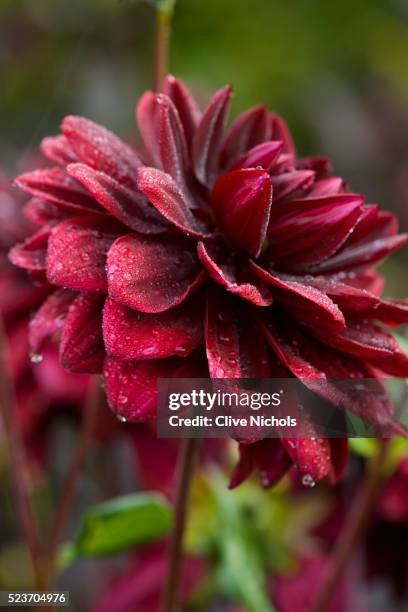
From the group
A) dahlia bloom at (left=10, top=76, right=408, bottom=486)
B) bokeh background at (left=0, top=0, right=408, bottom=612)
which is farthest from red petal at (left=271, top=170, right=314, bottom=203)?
bokeh background at (left=0, top=0, right=408, bottom=612)

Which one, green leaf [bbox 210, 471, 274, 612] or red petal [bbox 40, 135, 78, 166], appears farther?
green leaf [bbox 210, 471, 274, 612]

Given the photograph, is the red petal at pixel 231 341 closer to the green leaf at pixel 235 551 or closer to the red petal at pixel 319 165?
the red petal at pixel 319 165

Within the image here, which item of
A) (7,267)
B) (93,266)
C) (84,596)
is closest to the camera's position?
(93,266)

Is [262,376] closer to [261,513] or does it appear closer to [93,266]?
[93,266]

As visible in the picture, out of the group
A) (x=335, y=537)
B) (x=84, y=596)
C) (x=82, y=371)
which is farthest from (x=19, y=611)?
(x=82, y=371)

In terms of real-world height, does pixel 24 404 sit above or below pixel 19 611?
above

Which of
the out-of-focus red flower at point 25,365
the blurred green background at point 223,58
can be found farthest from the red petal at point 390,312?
the blurred green background at point 223,58

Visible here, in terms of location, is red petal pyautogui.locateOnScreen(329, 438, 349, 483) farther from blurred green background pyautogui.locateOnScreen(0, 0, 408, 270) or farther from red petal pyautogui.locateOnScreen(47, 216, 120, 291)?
blurred green background pyautogui.locateOnScreen(0, 0, 408, 270)

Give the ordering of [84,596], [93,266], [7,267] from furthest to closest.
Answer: [84,596] < [7,267] < [93,266]
